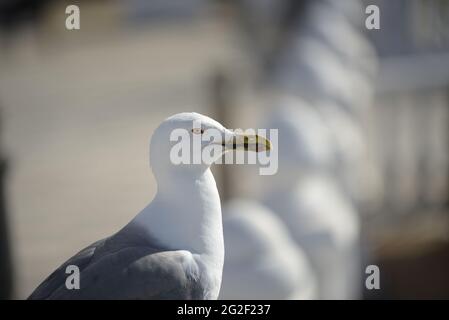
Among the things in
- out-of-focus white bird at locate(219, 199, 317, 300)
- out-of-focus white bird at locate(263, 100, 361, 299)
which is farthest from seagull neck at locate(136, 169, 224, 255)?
out-of-focus white bird at locate(263, 100, 361, 299)

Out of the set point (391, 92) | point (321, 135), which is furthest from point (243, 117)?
point (321, 135)

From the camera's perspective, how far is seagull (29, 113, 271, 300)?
162 centimetres

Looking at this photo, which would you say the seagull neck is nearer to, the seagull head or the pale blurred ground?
the seagull head

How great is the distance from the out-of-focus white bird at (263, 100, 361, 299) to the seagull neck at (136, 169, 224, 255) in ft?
4.99

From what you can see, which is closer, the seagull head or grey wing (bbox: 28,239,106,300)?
the seagull head

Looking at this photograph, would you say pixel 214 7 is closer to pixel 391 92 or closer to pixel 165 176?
pixel 391 92

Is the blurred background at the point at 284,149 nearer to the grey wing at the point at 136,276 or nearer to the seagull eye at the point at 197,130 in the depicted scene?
the grey wing at the point at 136,276

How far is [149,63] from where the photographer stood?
33.9 feet

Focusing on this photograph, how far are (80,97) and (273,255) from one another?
6642 millimetres

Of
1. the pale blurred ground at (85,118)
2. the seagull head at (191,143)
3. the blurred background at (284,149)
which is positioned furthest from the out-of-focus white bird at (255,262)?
the pale blurred ground at (85,118)

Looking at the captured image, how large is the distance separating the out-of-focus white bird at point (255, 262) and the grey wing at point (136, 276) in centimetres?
80

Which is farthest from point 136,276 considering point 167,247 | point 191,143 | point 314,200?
point 314,200

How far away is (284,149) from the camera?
11.6 ft

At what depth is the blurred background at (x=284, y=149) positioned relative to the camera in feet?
11.0
